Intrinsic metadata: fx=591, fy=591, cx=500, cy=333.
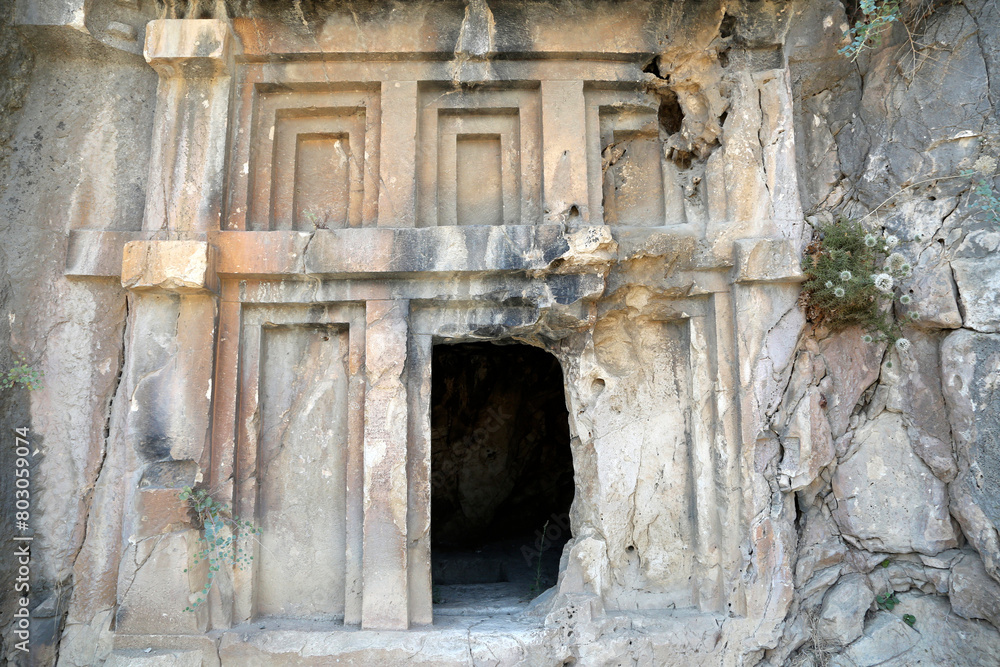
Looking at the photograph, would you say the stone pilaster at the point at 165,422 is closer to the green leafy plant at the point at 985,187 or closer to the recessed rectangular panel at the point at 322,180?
the recessed rectangular panel at the point at 322,180

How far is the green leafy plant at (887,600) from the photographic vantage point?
3.66 meters

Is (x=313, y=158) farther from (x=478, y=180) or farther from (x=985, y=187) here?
(x=985, y=187)

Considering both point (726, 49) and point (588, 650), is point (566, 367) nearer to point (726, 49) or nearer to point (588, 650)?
point (588, 650)

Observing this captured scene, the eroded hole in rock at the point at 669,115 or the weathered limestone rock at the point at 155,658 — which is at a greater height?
the eroded hole in rock at the point at 669,115

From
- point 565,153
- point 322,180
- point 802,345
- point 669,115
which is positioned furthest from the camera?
point 669,115

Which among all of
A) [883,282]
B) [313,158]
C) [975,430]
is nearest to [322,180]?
[313,158]

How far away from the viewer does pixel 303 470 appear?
3779 mm

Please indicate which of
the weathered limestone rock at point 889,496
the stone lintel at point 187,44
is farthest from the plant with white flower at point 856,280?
the stone lintel at point 187,44

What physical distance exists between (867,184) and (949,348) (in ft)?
3.78

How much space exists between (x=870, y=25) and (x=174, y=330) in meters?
4.57

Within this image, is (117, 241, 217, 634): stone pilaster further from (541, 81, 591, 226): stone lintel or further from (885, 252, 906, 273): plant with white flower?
(885, 252, 906, 273): plant with white flower

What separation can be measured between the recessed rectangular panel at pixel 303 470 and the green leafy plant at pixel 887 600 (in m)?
3.35

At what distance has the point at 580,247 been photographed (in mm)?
3652

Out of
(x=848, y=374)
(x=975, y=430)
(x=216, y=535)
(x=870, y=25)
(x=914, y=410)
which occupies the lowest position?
(x=216, y=535)
